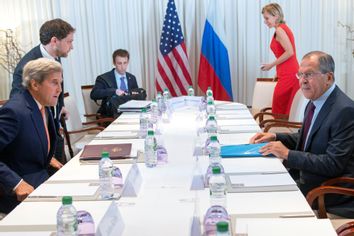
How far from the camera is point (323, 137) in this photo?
2.52 m

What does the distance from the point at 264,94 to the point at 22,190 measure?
A: 3.47 metres

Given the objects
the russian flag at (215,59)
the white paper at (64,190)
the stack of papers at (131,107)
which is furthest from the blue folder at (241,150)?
the russian flag at (215,59)

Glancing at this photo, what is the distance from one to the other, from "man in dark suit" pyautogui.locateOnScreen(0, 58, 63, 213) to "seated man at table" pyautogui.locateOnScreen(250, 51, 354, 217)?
4.08 feet

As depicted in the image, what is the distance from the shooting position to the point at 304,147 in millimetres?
2730

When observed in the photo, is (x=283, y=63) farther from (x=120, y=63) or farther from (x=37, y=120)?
(x=37, y=120)

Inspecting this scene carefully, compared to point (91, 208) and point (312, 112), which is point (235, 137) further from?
point (91, 208)

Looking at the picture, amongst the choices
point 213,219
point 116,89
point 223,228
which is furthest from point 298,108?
point 223,228

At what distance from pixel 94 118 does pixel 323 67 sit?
3.20 meters

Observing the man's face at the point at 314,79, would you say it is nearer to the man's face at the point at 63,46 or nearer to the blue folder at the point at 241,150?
the blue folder at the point at 241,150

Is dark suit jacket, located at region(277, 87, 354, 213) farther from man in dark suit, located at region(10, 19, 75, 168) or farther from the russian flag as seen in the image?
the russian flag

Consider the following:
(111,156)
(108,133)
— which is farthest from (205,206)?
(108,133)

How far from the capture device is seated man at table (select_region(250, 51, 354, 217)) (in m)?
2.42

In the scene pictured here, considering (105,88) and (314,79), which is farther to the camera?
(105,88)

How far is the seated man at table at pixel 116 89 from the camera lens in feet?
16.0
